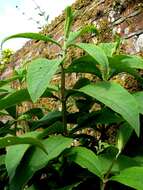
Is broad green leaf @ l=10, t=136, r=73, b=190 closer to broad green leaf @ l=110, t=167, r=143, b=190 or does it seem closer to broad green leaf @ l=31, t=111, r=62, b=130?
broad green leaf @ l=110, t=167, r=143, b=190

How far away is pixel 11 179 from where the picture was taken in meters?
1.57

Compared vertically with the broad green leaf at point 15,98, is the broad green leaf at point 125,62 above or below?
above

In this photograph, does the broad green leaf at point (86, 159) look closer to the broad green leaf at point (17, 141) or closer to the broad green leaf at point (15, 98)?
the broad green leaf at point (17, 141)

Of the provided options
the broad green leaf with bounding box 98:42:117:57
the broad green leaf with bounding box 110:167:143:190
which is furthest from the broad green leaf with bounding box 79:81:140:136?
the broad green leaf with bounding box 98:42:117:57

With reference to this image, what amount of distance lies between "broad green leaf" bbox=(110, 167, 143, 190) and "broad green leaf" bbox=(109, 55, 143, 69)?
463 millimetres

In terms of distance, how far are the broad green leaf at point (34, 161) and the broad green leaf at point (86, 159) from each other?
47 mm

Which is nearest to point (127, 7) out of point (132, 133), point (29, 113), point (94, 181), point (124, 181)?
point (29, 113)

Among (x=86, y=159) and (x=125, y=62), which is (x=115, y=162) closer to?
(x=86, y=159)

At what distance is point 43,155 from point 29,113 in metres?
0.66

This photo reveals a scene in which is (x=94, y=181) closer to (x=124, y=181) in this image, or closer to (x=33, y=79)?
(x=124, y=181)

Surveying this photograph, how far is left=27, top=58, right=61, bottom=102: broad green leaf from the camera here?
1518 mm

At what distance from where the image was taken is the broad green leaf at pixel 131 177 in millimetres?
1440

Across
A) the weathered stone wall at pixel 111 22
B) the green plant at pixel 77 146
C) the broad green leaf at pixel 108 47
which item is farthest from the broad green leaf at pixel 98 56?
the weathered stone wall at pixel 111 22

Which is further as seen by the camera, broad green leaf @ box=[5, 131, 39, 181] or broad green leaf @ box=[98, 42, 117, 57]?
broad green leaf @ box=[98, 42, 117, 57]
